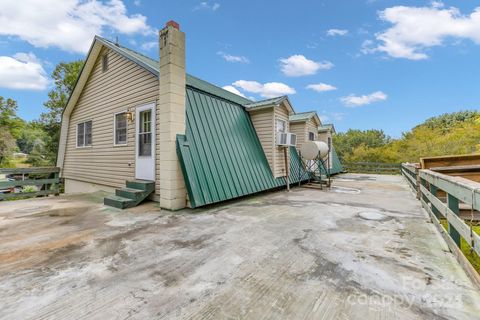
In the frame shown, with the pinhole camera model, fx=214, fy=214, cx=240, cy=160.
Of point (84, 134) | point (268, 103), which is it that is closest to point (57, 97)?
point (84, 134)

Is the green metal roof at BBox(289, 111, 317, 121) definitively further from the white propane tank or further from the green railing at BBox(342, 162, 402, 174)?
the green railing at BBox(342, 162, 402, 174)

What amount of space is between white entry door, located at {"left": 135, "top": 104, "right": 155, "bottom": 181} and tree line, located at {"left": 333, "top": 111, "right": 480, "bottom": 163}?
17.7 metres

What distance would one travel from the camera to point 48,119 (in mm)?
17203

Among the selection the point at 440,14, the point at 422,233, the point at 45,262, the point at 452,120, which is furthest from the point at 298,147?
the point at 452,120

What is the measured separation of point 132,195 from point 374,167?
17.0 meters

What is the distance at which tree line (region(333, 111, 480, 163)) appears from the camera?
14202 millimetres

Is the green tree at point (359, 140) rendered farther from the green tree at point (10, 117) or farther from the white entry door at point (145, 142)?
the green tree at point (10, 117)

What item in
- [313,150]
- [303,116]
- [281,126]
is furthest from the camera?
[303,116]

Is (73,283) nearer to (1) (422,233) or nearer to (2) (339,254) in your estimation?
(2) (339,254)

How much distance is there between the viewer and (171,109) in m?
4.68

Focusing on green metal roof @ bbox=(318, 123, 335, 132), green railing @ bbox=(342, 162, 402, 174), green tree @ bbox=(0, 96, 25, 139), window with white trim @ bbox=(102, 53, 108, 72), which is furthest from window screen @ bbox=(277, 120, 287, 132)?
green tree @ bbox=(0, 96, 25, 139)

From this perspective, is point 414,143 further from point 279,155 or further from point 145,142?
point 145,142

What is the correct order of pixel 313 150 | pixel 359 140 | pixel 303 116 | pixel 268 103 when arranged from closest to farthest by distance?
1. pixel 268 103
2. pixel 313 150
3. pixel 303 116
4. pixel 359 140

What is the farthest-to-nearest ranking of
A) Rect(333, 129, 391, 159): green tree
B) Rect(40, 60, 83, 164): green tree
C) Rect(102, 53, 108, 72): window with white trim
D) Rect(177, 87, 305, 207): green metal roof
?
Rect(333, 129, 391, 159): green tree < Rect(40, 60, 83, 164): green tree < Rect(102, 53, 108, 72): window with white trim < Rect(177, 87, 305, 207): green metal roof
